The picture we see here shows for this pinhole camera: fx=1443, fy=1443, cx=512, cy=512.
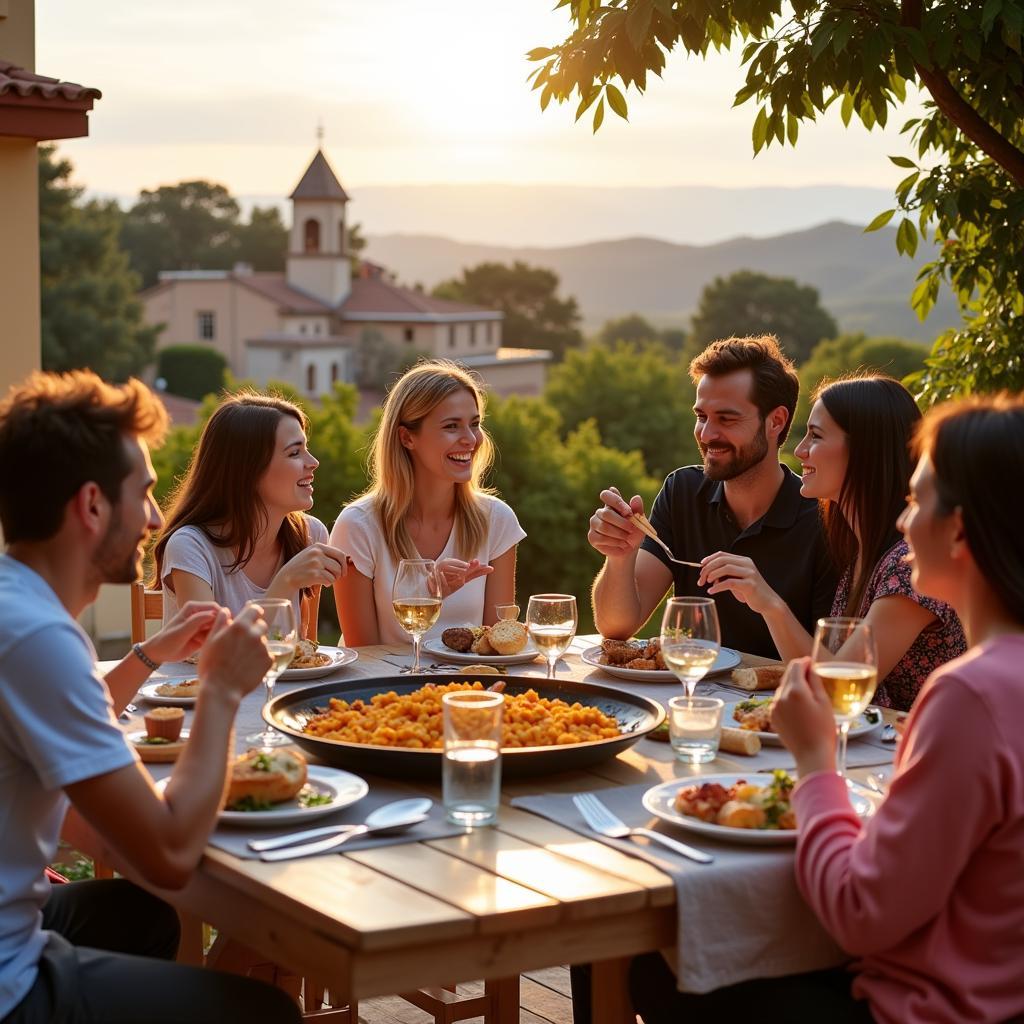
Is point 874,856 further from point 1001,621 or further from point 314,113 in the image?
point 314,113

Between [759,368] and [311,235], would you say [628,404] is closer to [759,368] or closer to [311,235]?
[311,235]

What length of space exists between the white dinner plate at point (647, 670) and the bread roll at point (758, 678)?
0.07 meters

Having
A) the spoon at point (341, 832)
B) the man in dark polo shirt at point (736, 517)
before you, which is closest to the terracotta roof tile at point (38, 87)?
the man in dark polo shirt at point (736, 517)

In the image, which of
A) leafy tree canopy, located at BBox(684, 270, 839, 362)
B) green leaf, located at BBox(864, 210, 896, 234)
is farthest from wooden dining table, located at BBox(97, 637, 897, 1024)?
leafy tree canopy, located at BBox(684, 270, 839, 362)

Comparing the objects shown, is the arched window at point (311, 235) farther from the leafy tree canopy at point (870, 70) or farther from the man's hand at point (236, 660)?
the man's hand at point (236, 660)

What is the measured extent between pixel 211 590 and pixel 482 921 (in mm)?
2070

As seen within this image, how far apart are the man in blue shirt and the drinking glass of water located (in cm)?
31

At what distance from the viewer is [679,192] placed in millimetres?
124750

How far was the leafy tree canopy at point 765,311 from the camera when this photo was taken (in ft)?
253

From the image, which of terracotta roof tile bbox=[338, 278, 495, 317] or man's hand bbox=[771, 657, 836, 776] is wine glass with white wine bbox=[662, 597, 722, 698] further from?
terracotta roof tile bbox=[338, 278, 495, 317]

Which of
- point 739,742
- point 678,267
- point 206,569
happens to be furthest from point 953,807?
point 678,267

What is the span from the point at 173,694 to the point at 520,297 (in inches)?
3511

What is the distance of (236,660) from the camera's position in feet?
7.07

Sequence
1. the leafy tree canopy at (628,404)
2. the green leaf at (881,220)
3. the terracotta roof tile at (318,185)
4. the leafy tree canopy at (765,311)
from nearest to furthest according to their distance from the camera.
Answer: the green leaf at (881,220), the leafy tree canopy at (628,404), the terracotta roof tile at (318,185), the leafy tree canopy at (765,311)
